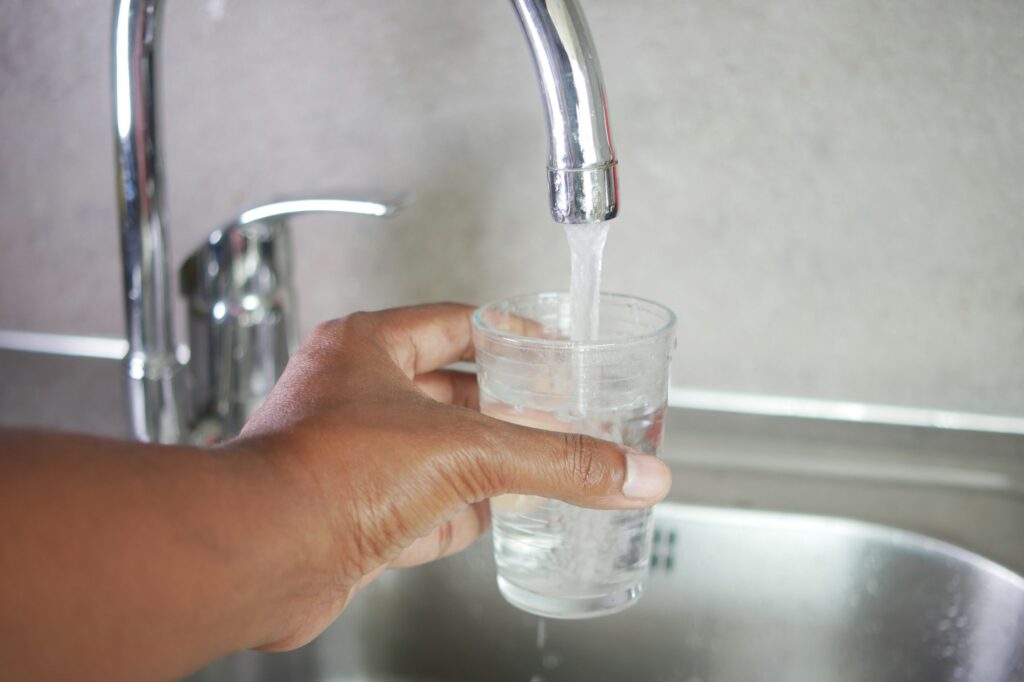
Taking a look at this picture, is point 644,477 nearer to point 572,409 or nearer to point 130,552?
point 572,409

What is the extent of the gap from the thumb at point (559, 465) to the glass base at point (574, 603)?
86 millimetres

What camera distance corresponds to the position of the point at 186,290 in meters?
0.67

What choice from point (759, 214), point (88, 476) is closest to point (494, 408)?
point (88, 476)

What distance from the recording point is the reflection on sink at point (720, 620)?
0.65 m

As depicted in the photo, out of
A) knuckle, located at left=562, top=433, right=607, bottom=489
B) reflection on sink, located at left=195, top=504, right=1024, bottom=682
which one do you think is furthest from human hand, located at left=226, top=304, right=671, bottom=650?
reflection on sink, located at left=195, top=504, right=1024, bottom=682

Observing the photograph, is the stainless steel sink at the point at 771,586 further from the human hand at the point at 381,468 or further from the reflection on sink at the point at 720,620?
the human hand at the point at 381,468

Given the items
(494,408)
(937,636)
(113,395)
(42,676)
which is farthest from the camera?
(113,395)

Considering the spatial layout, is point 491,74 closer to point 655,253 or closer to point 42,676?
point 655,253

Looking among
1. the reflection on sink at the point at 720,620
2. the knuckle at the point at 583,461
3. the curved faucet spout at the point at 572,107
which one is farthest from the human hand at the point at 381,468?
the reflection on sink at the point at 720,620

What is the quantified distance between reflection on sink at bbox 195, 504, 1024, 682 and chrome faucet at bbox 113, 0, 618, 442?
172mm

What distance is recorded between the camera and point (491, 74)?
73 cm

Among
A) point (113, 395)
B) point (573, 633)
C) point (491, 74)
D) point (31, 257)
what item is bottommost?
point (573, 633)

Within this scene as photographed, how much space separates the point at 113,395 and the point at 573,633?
1.38 ft

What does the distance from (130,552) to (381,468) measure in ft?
0.35
